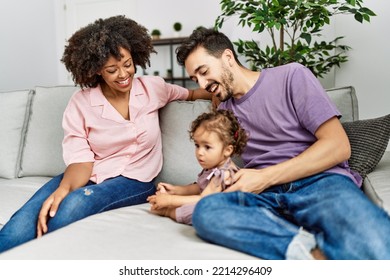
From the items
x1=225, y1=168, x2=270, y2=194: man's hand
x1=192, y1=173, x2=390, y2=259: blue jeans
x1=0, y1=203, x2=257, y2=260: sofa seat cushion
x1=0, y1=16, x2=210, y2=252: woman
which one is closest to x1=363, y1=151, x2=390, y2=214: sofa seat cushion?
x1=192, y1=173, x2=390, y2=259: blue jeans

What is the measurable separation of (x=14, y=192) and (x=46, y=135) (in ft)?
1.13

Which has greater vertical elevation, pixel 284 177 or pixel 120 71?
pixel 120 71

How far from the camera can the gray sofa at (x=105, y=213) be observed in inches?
42.3

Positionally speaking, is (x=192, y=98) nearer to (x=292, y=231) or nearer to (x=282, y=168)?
(x=282, y=168)

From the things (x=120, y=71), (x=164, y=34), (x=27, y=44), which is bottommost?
(x=120, y=71)

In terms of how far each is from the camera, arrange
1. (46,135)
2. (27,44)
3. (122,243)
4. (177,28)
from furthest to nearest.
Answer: (177,28), (27,44), (46,135), (122,243)

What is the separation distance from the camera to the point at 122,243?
113cm

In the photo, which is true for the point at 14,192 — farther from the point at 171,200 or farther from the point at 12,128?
the point at 171,200

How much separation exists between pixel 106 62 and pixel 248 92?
53cm

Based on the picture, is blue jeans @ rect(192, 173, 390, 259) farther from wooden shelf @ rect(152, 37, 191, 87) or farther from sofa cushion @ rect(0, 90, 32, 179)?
wooden shelf @ rect(152, 37, 191, 87)

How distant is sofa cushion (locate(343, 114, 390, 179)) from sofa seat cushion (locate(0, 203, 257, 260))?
631 mm

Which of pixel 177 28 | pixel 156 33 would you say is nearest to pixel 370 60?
pixel 177 28

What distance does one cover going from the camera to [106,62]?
60.7 inches

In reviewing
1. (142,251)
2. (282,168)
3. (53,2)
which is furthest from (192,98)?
(53,2)
